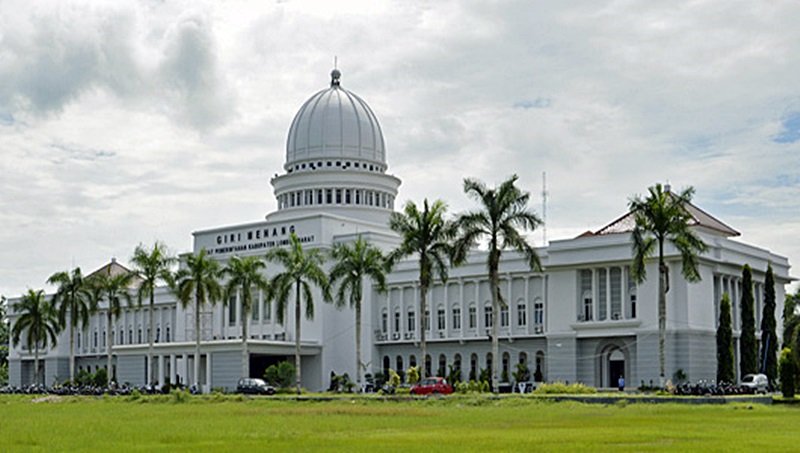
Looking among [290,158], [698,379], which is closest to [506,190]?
[698,379]

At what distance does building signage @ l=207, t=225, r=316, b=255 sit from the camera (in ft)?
300

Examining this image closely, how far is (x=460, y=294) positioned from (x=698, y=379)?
20.3 meters

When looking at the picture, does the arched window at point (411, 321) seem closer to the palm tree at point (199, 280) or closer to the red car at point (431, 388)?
the palm tree at point (199, 280)

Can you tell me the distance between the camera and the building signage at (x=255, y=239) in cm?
9156

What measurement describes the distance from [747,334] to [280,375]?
32.3 metres

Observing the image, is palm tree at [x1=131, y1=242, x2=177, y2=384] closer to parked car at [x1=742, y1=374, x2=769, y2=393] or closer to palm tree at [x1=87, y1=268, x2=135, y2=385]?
palm tree at [x1=87, y1=268, x2=135, y2=385]

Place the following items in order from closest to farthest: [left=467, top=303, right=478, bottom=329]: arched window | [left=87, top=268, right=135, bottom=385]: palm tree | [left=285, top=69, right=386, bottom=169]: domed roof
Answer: [left=467, top=303, right=478, bottom=329]: arched window, [left=87, top=268, right=135, bottom=385]: palm tree, [left=285, top=69, right=386, bottom=169]: domed roof

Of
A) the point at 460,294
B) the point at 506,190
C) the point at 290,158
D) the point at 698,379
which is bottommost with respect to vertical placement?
the point at 698,379

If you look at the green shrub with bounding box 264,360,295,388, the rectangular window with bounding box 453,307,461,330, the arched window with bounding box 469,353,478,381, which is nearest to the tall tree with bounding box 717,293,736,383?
the arched window with bounding box 469,353,478,381

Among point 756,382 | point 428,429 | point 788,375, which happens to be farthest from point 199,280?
point 428,429

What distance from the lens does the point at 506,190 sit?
6150 cm

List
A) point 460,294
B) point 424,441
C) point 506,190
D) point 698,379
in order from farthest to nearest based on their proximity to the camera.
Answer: point 460,294
point 698,379
point 506,190
point 424,441

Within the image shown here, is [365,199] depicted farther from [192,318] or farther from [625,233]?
[625,233]

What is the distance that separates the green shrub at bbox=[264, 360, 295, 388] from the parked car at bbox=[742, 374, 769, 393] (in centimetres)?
3195
